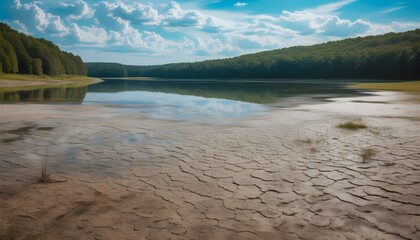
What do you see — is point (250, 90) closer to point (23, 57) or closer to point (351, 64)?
point (23, 57)

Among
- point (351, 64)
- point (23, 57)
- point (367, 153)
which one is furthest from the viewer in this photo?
point (351, 64)

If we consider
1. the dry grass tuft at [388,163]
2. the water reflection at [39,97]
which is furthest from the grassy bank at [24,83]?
the dry grass tuft at [388,163]

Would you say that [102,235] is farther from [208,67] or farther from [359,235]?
[208,67]

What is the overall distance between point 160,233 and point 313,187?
3331mm

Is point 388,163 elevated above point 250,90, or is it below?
below

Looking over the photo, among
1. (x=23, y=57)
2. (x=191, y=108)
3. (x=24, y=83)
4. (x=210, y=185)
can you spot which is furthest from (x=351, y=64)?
(x=210, y=185)

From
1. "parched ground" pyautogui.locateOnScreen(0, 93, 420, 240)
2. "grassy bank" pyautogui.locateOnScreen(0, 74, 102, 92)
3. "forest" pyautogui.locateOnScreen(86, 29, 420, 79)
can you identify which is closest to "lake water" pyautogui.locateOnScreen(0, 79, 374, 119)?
"parched ground" pyautogui.locateOnScreen(0, 93, 420, 240)

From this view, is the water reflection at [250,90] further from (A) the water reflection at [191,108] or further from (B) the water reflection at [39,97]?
(B) the water reflection at [39,97]

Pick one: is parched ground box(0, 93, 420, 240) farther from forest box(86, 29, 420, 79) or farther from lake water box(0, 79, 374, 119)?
forest box(86, 29, 420, 79)

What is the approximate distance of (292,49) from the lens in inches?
7008

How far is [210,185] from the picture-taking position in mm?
6242

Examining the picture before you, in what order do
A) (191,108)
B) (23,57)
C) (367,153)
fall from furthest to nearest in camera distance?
1. (23,57)
2. (191,108)
3. (367,153)

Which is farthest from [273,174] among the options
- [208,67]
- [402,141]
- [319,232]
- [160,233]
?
[208,67]

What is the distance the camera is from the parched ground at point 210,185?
4.50 metres
